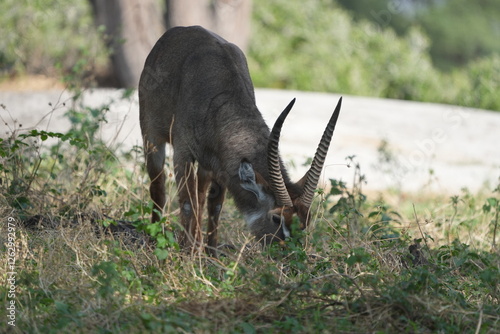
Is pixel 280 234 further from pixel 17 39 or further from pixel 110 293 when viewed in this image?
pixel 17 39

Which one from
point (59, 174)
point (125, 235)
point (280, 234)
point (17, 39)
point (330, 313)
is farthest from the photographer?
point (17, 39)

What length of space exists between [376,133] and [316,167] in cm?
900

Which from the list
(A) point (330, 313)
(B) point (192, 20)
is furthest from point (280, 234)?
(B) point (192, 20)

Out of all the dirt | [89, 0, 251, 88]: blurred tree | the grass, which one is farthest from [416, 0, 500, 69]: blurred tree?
the grass

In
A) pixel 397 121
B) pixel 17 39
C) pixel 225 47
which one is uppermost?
pixel 225 47

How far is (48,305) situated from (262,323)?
4.82 ft

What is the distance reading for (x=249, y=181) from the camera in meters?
6.57

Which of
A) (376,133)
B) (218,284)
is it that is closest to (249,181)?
(218,284)

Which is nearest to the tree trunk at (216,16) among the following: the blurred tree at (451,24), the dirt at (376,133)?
the dirt at (376,133)

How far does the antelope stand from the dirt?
155 inches

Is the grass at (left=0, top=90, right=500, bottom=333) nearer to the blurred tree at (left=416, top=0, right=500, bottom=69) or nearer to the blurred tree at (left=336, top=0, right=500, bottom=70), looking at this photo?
the blurred tree at (left=336, top=0, right=500, bottom=70)

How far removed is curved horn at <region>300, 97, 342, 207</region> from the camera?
20.2 ft

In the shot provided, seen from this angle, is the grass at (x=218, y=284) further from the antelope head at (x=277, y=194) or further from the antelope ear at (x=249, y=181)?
the antelope ear at (x=249, y=181)

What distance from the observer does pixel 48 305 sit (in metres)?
5.28
